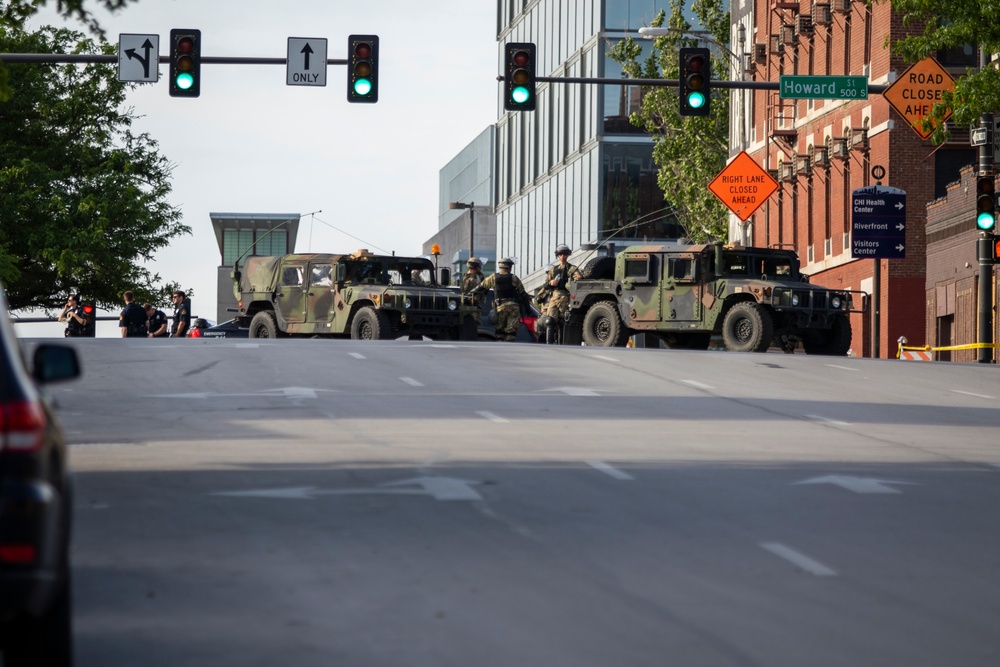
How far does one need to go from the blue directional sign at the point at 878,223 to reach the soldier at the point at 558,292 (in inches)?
210

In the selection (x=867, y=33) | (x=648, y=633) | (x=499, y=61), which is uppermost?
(x=499, y=61)

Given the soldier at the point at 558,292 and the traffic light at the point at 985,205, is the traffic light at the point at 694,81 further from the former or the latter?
the soldier at the point at 558,292

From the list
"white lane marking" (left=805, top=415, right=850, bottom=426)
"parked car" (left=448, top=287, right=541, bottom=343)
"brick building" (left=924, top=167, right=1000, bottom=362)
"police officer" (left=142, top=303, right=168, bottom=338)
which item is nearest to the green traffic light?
"parked car" (left=448, top=287, right=541, bottom=343)

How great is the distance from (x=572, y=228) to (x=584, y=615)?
2898 inches

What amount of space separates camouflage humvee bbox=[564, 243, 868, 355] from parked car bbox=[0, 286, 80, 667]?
82.7ft

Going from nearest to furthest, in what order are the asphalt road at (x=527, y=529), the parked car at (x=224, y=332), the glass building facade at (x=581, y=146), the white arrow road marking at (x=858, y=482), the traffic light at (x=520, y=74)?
1. the asphalt road at (x=527, y=529)
2. the white arrow road marking at (x=858, y=482)
3. the traffic light at (x=520, y=74)
4. the parked car at (x=224, y=332)
5. the glass building facade at (x=581, y=146)

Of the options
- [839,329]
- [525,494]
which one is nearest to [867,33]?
[839,329]

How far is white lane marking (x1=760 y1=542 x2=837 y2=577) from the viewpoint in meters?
8.55

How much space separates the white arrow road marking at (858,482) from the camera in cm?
1179

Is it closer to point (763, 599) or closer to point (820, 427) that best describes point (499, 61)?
point (820, 427)

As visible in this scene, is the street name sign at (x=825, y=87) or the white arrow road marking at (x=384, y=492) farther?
the street name sign at (x=825, y=87)

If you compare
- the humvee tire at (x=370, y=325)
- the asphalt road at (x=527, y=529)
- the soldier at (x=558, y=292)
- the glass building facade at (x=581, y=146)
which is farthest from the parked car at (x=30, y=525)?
the glass building facade at (x=581, y=146)

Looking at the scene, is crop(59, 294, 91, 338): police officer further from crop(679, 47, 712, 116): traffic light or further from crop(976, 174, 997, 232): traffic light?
crop(976, 174, 997, 232): traffic light

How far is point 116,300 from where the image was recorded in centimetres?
6038
